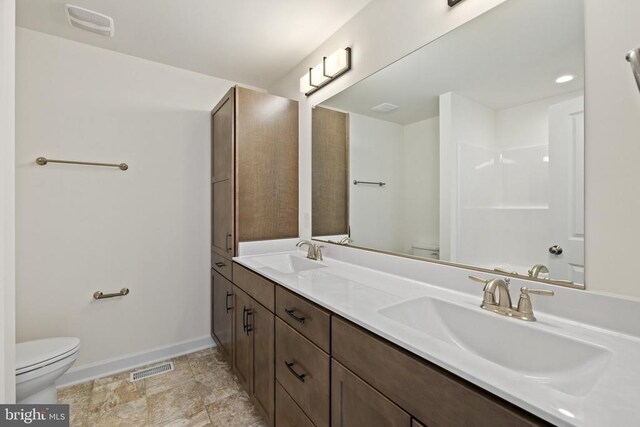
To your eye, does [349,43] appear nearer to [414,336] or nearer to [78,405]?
[414,336]

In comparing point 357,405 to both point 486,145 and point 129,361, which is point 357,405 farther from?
point 129,361

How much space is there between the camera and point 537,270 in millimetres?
970

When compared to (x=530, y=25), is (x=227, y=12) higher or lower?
higher

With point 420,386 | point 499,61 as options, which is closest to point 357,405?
point 420,386

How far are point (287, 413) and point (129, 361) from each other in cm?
160

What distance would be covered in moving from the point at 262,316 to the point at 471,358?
1083 millimetres

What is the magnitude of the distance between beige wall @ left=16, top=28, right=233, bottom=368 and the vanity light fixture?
97 centimetres

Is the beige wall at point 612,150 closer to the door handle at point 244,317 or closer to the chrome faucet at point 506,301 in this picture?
the chrome faucet at point 506,301

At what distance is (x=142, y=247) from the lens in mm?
2207

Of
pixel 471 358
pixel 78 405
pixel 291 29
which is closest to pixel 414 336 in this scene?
pixel 471 358

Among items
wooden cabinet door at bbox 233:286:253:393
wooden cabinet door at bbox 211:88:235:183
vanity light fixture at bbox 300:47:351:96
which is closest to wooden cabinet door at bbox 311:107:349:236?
vanity light fixture at bbox 300:47:351:96

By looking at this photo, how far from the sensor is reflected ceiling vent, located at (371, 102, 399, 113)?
5.03 feet

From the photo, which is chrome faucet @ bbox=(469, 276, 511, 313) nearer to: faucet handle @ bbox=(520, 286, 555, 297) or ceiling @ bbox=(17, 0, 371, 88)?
faucet handle @ bbox=(520, 286, 555, 297)

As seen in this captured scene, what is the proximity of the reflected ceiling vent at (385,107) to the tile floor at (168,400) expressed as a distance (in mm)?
1902
